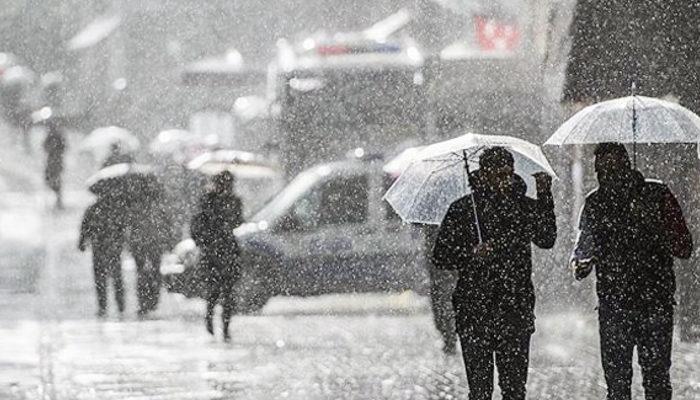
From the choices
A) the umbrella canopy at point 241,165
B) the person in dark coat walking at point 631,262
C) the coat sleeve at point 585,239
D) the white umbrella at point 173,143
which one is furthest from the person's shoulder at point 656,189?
the white umbrella at point 173,143

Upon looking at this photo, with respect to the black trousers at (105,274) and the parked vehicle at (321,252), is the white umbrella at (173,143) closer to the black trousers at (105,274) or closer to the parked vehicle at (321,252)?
the parked vehicle at (321,252)

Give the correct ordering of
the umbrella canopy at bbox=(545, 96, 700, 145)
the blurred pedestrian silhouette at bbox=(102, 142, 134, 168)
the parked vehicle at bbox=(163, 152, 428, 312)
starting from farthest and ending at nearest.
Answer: the blurred pedestrian silhouette at bbox=(102, 142, 134, 168) → the parked vehicle at bbox=(163, 152, 428, 312) → the umbrella canopy at bbox=(545, 96, 700, 145)

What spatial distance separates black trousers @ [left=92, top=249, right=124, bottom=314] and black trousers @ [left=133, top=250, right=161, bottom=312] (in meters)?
0.36

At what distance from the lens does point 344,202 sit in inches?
718

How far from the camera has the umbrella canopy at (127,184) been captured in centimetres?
1744

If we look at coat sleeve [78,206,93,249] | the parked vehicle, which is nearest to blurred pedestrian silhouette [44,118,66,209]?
the parked vehicle

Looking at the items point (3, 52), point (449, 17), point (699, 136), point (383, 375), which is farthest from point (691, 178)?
point (3, 52)

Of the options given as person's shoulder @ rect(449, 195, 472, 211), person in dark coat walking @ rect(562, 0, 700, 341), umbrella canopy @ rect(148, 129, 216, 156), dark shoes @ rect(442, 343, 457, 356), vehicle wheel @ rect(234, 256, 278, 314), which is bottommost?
dark shoes @ rect(442, 343, 457, 356)

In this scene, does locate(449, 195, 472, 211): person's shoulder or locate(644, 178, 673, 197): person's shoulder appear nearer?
locate(449, 195, 472, 211): person's shoulder

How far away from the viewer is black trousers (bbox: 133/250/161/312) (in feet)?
58.5

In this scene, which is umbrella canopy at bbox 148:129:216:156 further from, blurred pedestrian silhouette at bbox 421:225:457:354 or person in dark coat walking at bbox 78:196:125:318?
blurred pedestrian silhouette at bbox 421:225:457:354

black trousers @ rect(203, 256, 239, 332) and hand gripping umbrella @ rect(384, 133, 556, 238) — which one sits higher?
hand gripping umbrella @ rect(384, 133, 556, 238)

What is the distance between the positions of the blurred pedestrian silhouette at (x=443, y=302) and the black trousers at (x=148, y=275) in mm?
4086

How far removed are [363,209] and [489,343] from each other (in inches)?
375
